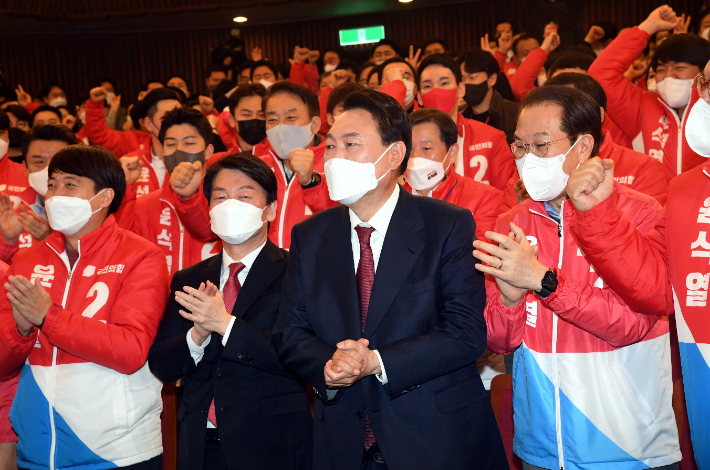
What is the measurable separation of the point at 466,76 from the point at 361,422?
12.0 ft

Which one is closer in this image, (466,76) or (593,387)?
(593,387)

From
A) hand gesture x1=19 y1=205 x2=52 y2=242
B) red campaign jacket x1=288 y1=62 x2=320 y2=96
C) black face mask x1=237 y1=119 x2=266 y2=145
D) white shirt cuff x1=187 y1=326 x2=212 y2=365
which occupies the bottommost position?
white shirt cuff x1=187 y1=326 x2=212 y2=365

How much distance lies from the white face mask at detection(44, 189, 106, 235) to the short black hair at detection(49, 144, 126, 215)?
0.13m

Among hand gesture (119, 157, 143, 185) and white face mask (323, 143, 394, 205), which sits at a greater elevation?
hand gesture (119, 157, 143, 185)

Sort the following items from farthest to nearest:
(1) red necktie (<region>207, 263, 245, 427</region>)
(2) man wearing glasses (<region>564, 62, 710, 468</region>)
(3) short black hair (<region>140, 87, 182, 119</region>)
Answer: (3) short black hair (<region>140, 87, 182, 119</region>), (1) red necktie (<region>207, 263, 245, 427</region>), (2) man wearing glasses (<region>564, 62, 710, 468</region>)

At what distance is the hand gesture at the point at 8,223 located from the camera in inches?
147

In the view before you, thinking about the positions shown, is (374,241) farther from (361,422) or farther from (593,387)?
(593,387)

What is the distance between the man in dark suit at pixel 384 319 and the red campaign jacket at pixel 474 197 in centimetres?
118

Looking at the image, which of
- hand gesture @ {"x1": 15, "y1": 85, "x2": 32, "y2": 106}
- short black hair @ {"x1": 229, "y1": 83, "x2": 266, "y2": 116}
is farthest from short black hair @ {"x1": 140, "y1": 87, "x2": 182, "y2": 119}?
hand gesture @ {"x1": 15, "y1": 85, "x2": 32, "y2": 106}

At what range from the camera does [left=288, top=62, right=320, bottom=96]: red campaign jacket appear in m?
8.00

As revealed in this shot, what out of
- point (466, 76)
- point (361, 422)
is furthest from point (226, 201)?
point (466, 76)

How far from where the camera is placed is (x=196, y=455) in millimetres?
2586

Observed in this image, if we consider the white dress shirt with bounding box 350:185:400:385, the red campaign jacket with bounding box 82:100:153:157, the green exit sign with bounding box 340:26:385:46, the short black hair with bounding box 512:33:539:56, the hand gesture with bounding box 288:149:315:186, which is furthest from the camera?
the green exit sign with bounding box 340:26:385:46

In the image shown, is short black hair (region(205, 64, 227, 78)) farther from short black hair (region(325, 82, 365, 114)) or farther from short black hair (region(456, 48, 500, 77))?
short black hair (region(325, 82, 365, 114))
